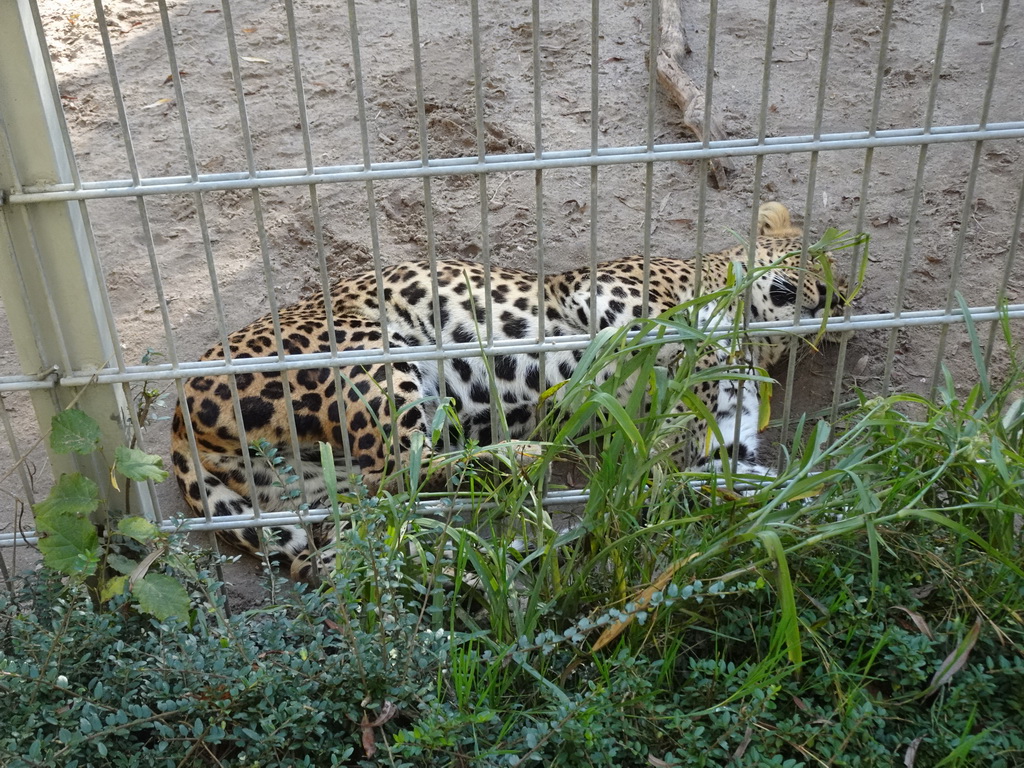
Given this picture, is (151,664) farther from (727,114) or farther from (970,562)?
(727,114)

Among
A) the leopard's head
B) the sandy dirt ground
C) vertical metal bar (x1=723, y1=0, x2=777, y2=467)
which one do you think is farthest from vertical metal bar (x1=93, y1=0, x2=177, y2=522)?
the leopard's head

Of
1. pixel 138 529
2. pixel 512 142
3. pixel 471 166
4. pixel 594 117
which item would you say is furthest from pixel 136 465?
pixel 512 142

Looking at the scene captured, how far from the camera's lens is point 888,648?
253cm

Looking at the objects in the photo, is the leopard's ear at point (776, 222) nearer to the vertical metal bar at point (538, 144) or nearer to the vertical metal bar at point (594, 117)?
the vertical metal bar at point (594, 117)

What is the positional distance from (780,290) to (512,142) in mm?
1705

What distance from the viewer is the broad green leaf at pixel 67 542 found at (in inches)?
106

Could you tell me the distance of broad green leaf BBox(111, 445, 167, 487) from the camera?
2754 mm

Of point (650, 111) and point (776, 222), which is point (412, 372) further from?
point (776, 222)

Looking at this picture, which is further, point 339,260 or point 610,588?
point 339,260

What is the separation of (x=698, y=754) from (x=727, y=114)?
163 inches

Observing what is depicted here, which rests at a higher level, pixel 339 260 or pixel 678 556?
pixel 678 556

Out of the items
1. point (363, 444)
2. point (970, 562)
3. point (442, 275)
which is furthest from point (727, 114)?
point (970, 562)

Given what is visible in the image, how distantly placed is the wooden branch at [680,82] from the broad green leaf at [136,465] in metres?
3.30

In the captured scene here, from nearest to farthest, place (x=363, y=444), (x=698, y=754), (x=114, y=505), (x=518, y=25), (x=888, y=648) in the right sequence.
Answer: (x=698, y=754)
(x=888, y=648)
(x=114, y=505)
(x=363, y=444)
(x=518, y=25)
